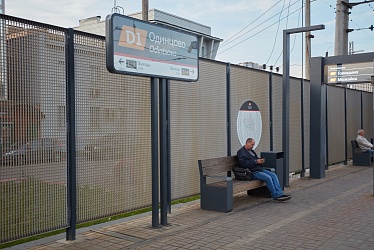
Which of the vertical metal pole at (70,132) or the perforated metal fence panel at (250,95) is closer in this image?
the vertical metal pole at (70,132)

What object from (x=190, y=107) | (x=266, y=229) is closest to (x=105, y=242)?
(x=266, y=229)

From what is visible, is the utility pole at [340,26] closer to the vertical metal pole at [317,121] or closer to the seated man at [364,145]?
the seated man at [364,145]

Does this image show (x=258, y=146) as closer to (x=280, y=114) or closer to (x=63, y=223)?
(x=280, y=114)

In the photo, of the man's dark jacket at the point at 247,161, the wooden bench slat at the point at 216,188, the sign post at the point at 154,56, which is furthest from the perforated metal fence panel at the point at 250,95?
the sign post at the point at 154,56

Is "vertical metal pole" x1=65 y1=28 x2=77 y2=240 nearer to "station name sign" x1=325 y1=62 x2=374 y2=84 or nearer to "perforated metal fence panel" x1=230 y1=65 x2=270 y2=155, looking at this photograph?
"perforated metal fence panel" x1=230 y1=65 x2=270 y2=155

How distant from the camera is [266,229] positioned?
247 inches

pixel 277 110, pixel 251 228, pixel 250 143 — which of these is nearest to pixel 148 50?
pixel 251 228

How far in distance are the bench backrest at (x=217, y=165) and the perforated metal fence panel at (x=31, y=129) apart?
277 centimetres

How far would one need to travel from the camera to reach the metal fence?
513 centimetres

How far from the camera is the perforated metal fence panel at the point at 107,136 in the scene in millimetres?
6031

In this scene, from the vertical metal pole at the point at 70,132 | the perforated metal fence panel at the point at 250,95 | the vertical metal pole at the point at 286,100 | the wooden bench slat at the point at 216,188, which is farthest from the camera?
the vertical metal pole at the point at 286,100

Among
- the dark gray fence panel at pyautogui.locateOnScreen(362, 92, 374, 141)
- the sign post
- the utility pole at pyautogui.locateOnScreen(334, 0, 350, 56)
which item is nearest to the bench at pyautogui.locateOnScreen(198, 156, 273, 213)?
the sign post

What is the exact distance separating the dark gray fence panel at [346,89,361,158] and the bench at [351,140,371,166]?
2.80ft

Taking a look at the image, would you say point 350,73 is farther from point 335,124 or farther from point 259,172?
point 259,172
